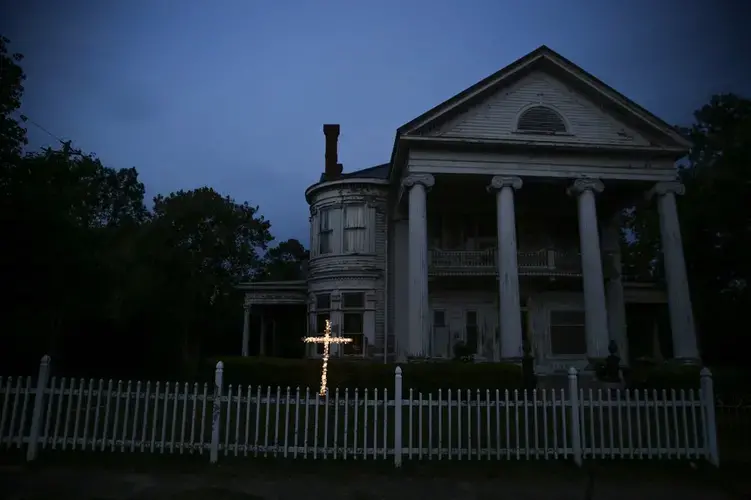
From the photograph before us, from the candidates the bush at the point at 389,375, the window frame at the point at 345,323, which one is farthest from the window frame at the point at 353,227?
the bush at the point at 389,375

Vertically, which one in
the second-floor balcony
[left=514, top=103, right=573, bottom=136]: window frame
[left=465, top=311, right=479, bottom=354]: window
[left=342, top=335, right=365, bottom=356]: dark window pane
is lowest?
[left=342, top=335, right=365, bottom=356]: dark window pane

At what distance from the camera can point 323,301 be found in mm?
21297

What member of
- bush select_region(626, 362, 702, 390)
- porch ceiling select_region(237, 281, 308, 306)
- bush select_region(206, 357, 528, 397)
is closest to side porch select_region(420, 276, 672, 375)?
porch ceiling select_region(237, 281, 308, 306)

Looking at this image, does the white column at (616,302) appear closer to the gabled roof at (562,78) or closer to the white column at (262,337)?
the gabled roof at (562,78)

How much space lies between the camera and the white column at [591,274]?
16.3 m

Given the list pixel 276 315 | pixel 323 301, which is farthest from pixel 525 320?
pixel 276 315

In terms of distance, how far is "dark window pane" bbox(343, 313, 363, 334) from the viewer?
2062 cm

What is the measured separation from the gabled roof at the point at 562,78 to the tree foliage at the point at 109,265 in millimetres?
10088

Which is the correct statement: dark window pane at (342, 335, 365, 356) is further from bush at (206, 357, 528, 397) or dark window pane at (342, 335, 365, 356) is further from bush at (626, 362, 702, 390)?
bush at (626, 362, 702, 390)

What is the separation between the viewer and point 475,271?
63.0 feet

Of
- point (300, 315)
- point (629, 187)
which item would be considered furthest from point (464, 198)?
point (300, 315)

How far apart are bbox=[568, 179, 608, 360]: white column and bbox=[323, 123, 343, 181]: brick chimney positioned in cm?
1069

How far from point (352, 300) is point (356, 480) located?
13294 mm

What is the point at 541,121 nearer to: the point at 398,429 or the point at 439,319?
the point at 439,319
